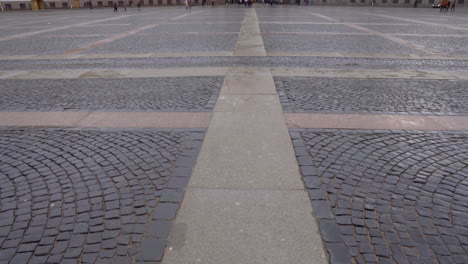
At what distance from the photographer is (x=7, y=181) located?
350cm

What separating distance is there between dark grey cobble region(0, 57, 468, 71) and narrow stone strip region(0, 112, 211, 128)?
12.8ft

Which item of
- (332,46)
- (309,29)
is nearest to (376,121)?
(332,46)

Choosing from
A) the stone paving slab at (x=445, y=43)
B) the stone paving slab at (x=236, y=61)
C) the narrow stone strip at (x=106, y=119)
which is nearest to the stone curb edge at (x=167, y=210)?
the narrow stone strip at (x=106, y=119)

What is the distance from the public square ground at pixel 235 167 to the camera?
260 centimetres

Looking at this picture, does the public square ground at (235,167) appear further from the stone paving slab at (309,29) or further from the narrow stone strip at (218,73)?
the stone paving slab at (309,29)

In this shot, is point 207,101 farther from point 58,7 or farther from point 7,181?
point 58,7

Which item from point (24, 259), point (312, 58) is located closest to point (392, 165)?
point (24, 259)

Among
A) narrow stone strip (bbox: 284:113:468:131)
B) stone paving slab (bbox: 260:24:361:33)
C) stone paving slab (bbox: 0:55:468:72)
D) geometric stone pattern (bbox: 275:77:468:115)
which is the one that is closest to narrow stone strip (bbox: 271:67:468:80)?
geometric stone pattern (bbox: 275:77:468:115)

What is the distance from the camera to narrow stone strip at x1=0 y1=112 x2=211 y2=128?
5004 mm

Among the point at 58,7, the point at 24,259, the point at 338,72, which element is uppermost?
the point at 58,7

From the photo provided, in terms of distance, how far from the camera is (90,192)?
3.27 meters

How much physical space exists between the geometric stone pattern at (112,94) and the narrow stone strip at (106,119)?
0.26m

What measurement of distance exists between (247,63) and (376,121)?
4862mm

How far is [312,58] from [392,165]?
679 centimetres
